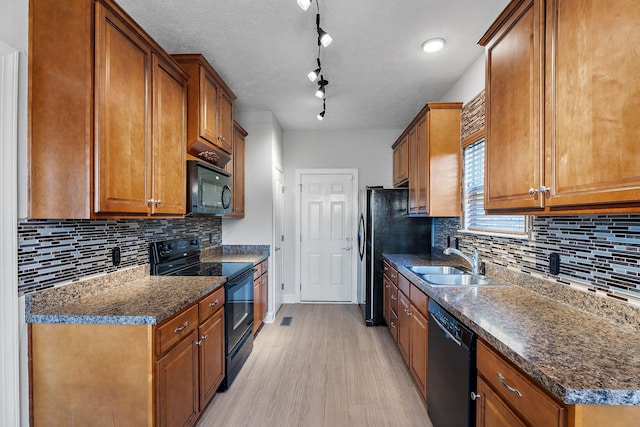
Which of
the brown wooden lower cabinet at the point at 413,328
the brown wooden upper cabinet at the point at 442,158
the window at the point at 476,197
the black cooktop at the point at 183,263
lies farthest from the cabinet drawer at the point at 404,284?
the black cooktop at the point at 183,263

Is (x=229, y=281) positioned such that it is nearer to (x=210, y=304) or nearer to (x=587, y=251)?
(x=210, y=304)

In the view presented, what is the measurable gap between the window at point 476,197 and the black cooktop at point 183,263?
6.74 feet

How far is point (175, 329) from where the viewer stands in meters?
1.54

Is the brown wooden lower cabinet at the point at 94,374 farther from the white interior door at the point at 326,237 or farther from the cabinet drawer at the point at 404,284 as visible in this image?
the white interior door at the point at 326,237

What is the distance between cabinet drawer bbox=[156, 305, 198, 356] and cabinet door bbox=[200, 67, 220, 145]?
→ 4.34 ft

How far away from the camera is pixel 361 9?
1815 millimetres

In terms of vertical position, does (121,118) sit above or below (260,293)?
above

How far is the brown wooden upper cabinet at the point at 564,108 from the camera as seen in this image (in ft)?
2.98

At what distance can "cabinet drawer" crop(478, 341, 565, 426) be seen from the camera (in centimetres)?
89

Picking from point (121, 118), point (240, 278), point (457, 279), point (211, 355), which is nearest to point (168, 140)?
point (121, 118)

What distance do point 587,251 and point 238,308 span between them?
2320 mm

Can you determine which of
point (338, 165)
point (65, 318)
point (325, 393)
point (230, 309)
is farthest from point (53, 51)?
point (338, 165)

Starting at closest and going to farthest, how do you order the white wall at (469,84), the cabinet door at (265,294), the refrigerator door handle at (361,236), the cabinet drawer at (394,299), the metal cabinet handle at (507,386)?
the metal cabinet handle at (507,386)
the white wall at (469,84)
the cabinet drawer at (394,299)
the cabinet door at (265,294)
the refrigerator door handle at (361,236)

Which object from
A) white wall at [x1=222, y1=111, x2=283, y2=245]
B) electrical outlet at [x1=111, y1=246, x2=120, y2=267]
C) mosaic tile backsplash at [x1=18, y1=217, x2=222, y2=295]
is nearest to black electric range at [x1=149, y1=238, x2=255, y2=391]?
mosaic tile backsplash at [x1=18, y1=217, x2=222, y2=295]
